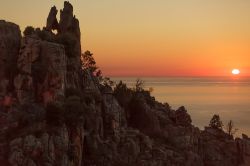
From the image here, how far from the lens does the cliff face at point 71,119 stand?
209 feet

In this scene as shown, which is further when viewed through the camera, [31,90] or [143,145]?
[143,145]

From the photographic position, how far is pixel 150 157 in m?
82.0

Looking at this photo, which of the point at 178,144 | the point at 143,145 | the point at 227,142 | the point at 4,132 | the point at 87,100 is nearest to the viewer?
the point at 4,132

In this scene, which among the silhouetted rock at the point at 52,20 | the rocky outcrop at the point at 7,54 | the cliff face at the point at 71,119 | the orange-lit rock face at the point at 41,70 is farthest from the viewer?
the silhouetted rock at the point at 52,20

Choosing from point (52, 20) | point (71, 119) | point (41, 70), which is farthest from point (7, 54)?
point (52, 20)

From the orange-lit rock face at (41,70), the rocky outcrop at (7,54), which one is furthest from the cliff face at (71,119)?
the rocky outcrop at (7,54)

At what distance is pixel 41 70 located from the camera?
7044 cm

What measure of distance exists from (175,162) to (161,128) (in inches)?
508

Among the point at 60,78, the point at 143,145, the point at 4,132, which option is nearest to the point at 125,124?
the point at 143,145

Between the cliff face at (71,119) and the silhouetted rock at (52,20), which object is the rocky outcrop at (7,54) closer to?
the cliff face at (71,119)

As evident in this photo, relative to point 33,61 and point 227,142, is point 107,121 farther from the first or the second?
point 227,142

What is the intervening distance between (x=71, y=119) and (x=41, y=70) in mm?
9593

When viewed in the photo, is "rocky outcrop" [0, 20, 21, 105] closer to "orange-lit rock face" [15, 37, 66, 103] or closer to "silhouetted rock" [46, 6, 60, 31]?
"orange-lit rock face" [15, 37, 66, 103]

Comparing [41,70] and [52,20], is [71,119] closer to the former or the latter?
[41,70]
